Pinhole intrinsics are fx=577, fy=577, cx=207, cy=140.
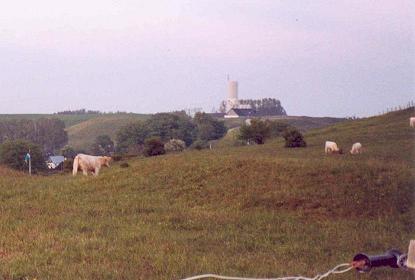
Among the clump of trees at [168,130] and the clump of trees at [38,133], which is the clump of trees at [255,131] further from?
the clump of trees at [38,133]

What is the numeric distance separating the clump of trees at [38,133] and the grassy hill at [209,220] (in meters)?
82.3

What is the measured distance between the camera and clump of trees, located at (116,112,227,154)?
8538cm

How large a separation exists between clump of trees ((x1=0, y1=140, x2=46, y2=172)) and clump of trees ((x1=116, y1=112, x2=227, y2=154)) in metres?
19.6

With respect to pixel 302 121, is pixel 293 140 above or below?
below

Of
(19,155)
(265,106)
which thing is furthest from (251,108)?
(19,155)

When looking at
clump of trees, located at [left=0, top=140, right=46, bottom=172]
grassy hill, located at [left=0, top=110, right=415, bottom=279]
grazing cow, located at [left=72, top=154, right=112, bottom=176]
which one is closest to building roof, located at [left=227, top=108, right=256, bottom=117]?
clump of trees, located at [left=0, top=140, right=46, bottom=172]

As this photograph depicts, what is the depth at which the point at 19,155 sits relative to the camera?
63219 millimetres

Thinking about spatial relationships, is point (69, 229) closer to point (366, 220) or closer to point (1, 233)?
point (1, 233)

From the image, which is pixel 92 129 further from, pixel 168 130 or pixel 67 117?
pixel 168 130

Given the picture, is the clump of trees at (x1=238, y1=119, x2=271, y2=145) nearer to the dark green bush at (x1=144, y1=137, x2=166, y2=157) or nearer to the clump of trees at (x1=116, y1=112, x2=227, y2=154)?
the dark green bush at (x1=144, y1=137, x2=166, y2=157)

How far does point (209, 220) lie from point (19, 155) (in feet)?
180

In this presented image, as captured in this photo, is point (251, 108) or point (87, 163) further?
point (251, 108)

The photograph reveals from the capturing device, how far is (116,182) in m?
18.2

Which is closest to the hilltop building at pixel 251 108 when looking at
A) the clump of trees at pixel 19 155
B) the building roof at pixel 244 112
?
the building roof at pixel 244 112
